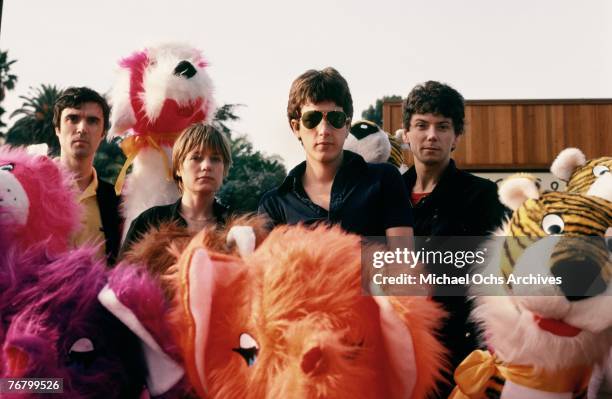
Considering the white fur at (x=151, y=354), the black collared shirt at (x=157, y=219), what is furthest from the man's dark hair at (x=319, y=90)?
the white fur at (x=151, y=354)

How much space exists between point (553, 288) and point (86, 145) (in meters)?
2.20

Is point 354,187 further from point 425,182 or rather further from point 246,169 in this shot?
point 246,169

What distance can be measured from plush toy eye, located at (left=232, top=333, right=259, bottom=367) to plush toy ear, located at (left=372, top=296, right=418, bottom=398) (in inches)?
12.0

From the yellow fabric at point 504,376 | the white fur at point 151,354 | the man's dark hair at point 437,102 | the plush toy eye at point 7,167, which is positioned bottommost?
Answer: the yellow fabric at point 504,376

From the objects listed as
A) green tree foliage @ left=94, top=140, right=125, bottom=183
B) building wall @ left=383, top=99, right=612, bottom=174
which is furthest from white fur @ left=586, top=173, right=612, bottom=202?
green tree foliage @ left=94, top=140, right=125, bottom=183

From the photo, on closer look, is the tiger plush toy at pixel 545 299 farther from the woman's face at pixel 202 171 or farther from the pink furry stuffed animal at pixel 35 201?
the pink furry stuffed animal at pixel 35 201

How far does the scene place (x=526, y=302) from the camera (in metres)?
1.72

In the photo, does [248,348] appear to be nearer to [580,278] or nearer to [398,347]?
[398,347]

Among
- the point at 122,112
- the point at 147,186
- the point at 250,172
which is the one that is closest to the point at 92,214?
the point at 147,186

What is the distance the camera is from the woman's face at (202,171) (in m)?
2.39

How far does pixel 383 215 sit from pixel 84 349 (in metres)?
1.05

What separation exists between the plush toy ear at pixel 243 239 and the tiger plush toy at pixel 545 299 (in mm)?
702

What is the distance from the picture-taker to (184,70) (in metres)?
3.17

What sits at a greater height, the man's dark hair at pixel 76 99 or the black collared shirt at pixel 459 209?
the man's dark hair at pixel 76 99
